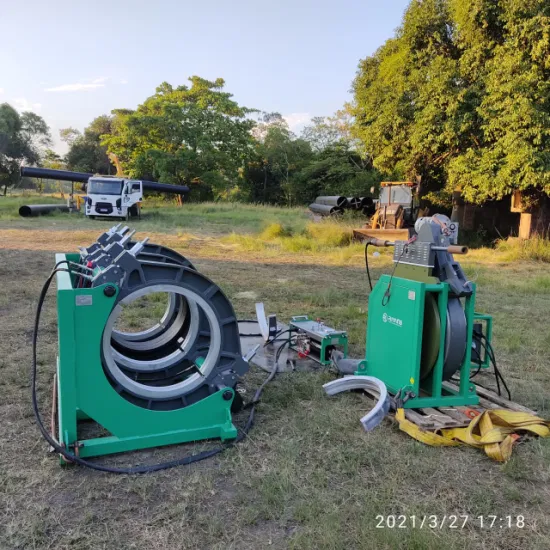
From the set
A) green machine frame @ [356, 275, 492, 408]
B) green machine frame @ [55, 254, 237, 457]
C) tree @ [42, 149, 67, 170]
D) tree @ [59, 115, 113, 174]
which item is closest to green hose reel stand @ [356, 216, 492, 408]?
green machine frame @ [356, 275, 492, 408]

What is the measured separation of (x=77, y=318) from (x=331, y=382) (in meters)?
1.90

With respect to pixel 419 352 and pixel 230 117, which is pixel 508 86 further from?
pixel 230 117

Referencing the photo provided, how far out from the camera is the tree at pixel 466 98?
11.3m

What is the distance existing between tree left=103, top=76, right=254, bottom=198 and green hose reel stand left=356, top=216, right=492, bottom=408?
31.6 metres

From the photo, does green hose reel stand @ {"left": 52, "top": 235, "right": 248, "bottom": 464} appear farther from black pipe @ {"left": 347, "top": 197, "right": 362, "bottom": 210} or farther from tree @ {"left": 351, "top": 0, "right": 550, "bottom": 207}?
black pipe @ {"left": 347, "top": 197, "right": 362, "bottom": 210}

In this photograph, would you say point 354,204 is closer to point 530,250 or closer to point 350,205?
point 350,205

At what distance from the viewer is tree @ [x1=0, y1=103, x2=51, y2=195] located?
4038 cm

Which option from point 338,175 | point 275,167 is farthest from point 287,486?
point 275,167

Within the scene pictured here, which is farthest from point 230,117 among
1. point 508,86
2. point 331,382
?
point 331,382

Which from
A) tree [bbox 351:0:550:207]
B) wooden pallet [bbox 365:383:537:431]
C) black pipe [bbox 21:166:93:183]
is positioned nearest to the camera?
wooden pallet [bbox 365:383:537:431]

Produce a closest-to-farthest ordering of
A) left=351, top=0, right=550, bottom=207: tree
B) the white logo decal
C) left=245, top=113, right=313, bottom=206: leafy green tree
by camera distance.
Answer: the white logo decal
left=351, top=0, right=550, bottom=207: tree
left=245, top=113, right=313, bottom=206: leafy green tree

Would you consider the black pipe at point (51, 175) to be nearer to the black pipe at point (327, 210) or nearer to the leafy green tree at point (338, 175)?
the black pipe at point (327, 210)

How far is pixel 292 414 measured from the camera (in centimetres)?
340
